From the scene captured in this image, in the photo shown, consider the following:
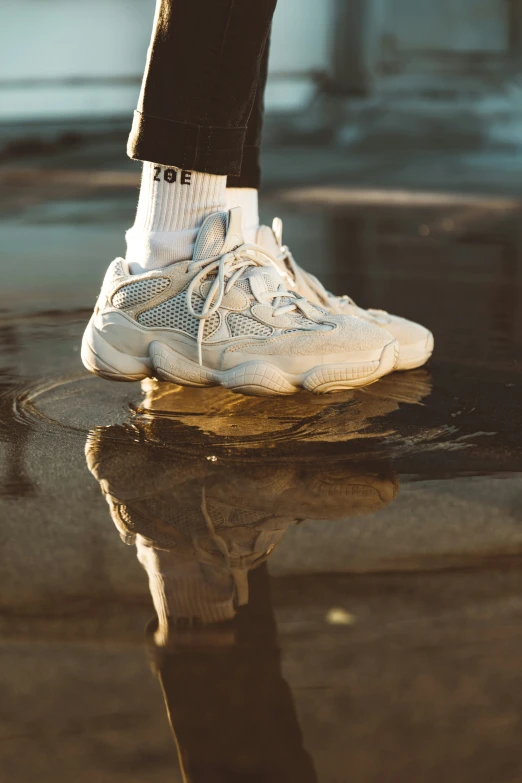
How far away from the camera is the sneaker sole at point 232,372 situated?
1.28m

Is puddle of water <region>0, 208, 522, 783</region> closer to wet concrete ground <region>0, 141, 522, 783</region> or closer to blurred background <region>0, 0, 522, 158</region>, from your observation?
wet concrete ground <region>0, 141, 522, 783</region>

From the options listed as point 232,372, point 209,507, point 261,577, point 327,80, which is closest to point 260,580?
point 261,577

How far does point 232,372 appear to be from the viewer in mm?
1279

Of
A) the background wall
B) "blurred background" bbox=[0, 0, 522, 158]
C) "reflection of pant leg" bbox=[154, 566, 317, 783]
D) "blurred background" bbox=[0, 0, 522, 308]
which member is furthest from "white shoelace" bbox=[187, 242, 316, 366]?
the background wall

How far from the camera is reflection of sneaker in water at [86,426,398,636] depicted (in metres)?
0.84

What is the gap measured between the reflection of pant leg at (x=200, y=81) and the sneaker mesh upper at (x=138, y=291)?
0.15 metres

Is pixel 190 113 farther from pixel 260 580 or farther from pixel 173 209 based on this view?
pixel 260 580

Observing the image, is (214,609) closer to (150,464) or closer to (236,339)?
(150,464)

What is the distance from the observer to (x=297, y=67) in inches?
245

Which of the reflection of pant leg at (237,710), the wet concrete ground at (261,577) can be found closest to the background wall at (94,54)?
the wet concrete ground at (261,577)

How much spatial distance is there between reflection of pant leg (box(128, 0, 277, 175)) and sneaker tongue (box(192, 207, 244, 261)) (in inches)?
2.4

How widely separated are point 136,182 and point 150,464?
3544mm

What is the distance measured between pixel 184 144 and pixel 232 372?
29 centimetres

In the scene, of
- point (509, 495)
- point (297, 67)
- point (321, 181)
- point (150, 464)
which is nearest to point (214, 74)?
point (150, 464)
